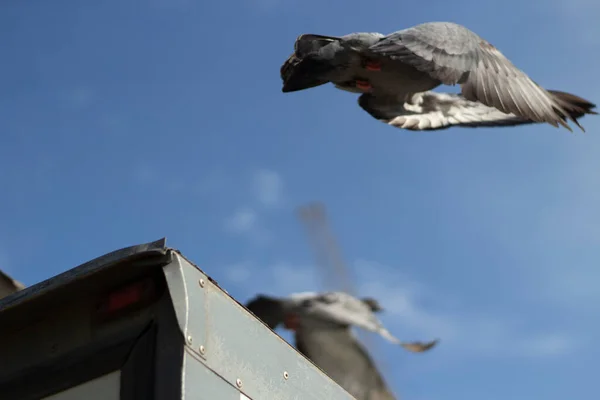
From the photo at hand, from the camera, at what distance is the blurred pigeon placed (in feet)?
21.6

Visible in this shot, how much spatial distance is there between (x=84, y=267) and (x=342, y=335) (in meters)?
3.39

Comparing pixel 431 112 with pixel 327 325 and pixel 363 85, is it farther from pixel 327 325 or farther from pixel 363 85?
pixel 327 325

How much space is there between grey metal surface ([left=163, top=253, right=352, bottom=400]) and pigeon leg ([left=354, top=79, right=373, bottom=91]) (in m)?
5.32

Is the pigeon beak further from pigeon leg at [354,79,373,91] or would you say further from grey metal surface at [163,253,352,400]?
pigeon leg at [354,79,373,91]

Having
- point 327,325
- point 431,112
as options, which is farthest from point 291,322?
point 431,112

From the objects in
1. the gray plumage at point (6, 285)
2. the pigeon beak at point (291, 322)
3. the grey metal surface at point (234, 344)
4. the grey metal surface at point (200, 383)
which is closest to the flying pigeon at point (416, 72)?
the pigeon beak at point (291, 322)

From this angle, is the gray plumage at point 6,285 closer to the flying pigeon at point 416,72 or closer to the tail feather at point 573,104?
the flying pigeon at point 416,72

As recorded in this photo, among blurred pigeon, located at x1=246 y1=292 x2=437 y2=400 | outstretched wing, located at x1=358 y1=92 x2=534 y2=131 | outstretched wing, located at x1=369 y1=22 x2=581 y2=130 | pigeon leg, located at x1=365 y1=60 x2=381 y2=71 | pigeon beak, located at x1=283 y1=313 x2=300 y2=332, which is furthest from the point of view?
outstretched wing, located at x1=358 y1=92 x2=534 y2=131

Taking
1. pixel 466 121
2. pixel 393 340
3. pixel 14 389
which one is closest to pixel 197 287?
pixel 14 389

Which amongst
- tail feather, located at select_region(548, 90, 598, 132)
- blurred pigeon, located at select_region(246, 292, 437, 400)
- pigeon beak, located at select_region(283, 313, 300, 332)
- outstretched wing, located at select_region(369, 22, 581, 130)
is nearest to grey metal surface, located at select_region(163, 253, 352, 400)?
blurred pigeon, located at select_region(246, 292, 437, 400)

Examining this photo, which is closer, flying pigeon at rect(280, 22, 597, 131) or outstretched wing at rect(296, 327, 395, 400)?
outstretched wing at rect(296, 327, 395, 400)

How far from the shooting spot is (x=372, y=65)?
29.6 ft

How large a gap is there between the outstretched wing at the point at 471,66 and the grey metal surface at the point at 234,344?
15.9 feet

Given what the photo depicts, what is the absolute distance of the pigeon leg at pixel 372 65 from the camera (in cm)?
899
